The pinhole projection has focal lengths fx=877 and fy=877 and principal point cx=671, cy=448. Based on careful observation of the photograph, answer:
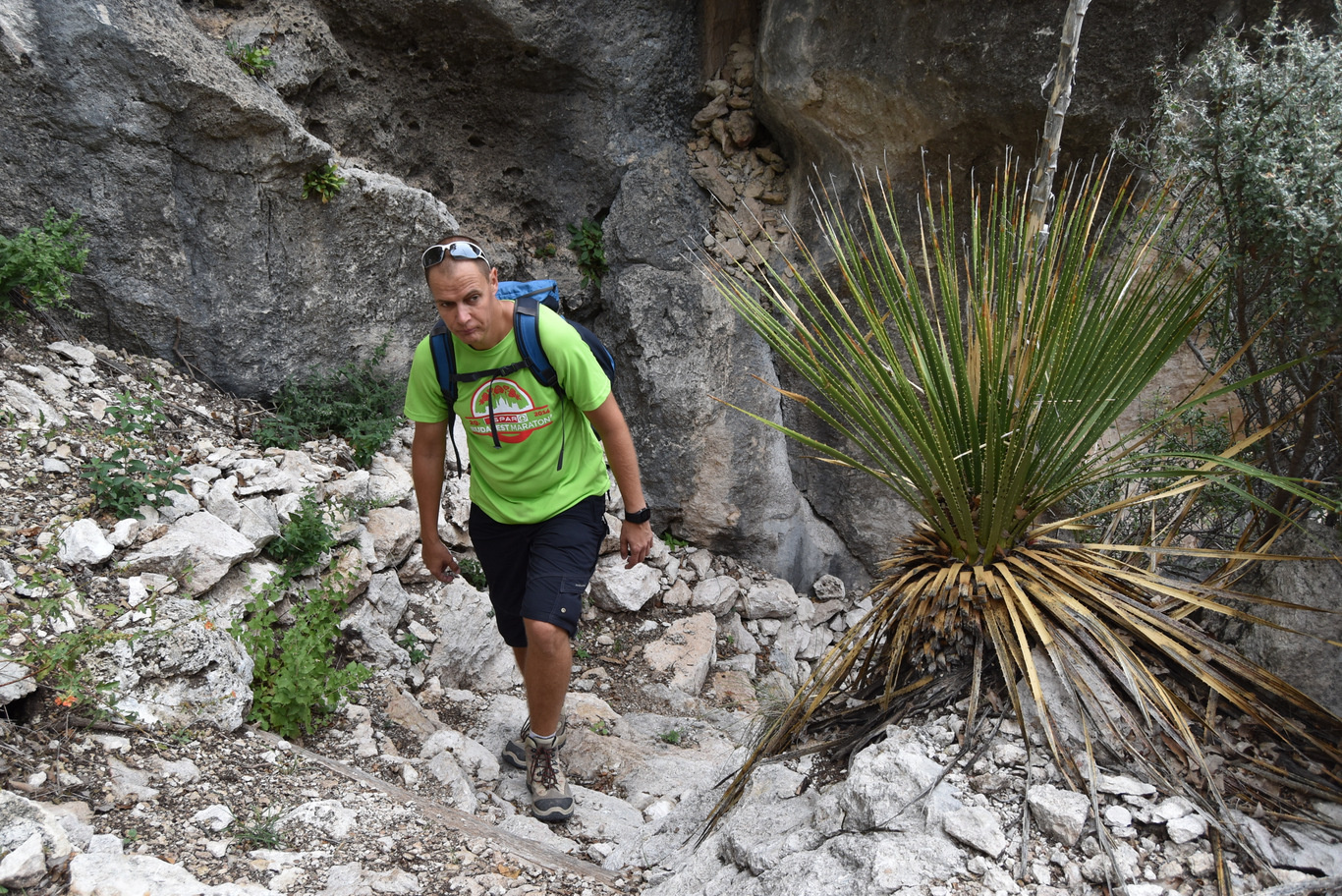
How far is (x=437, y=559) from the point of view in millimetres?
3215

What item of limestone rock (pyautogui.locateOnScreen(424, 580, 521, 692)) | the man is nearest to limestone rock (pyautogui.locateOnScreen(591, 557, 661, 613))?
limestone rock (pyautogui.locateOnScreen(424, 580, 521, 692))

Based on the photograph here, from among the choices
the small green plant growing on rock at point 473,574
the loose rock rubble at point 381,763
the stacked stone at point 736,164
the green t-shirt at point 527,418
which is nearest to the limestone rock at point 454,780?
the loose rock rubble at point 381,763

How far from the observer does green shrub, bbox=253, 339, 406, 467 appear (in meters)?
4.51

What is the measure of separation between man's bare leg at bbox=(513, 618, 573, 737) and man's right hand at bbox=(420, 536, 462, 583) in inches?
15.9

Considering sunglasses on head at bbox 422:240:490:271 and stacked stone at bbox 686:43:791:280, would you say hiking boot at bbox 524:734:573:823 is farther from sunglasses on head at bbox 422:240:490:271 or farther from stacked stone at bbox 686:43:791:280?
stacked stone at bbox 686:43:791:280

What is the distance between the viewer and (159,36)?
411 centimetres

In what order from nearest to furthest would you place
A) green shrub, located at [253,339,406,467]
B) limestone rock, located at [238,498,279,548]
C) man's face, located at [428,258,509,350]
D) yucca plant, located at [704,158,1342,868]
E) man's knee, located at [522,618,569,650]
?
yucca plant, located at [704,158,1342,868] < man's face, located at [428,258,509,350] < man's knee, located at [522,618,569,650] < limestone rock, located at [238,498,279,548] < green shrub, located at [253,339,406,467]

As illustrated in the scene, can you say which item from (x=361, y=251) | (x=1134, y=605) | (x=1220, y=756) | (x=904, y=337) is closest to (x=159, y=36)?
(x=361, y=251)

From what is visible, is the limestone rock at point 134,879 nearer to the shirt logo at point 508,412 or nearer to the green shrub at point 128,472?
the shirt logo at point 508,412

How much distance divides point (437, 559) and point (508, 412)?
0.73m

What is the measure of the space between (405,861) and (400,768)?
0.72 m

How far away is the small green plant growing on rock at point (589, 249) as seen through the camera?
19.8 ft

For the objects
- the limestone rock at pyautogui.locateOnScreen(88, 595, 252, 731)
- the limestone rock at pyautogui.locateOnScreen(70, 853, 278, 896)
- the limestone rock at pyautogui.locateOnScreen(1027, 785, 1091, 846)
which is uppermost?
the limestone rock at pyautogui.locateOnScreen(1027, 785, 1091, 846)

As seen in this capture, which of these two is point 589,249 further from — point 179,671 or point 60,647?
point 60,647
